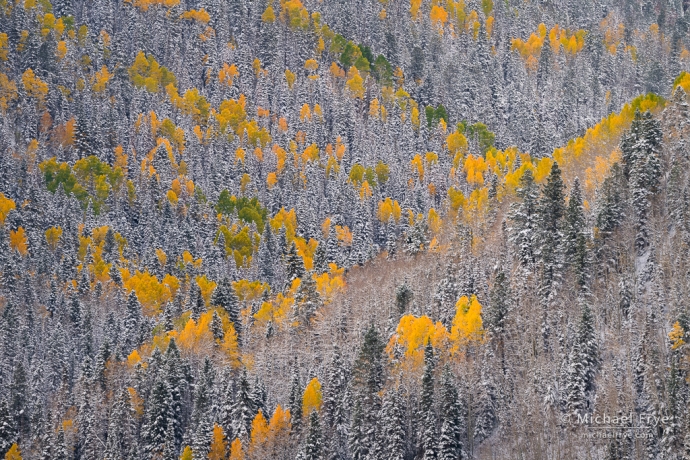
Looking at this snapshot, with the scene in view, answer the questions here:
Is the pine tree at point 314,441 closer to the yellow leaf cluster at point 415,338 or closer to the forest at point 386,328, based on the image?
the forest at point 386,328

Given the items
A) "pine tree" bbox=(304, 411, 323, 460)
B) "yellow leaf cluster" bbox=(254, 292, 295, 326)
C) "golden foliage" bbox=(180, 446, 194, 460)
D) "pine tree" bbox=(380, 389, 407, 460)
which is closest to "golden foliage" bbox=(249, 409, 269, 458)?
"pine tree" bbox=(304, 411, 323, 460)

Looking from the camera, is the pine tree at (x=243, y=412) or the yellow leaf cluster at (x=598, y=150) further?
the yellow leaf cluster at (x=598, y=150)

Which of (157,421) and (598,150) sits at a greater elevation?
(598,150)

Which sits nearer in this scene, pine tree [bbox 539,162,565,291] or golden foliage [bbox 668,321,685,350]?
golden foliage [bbox 668,321,685,350]

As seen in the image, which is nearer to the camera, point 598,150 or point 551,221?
point 551,221

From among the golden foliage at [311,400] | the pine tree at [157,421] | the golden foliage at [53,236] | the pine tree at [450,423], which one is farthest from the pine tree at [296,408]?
the golden foliage at [53,236]

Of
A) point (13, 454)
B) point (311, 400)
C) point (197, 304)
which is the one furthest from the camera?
point (197, 304)

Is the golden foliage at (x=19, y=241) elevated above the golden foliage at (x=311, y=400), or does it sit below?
above

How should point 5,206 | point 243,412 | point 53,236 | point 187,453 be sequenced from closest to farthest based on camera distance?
point 187,453 → point 243,412 → point 53,236 → point 5,206

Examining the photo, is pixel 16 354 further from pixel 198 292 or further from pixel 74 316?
pixel 198 292

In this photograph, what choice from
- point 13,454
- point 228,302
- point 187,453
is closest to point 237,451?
point 187,453

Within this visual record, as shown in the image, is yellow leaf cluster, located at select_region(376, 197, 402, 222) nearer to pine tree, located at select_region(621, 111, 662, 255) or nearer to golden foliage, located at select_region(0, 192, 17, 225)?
golden foliage, located at select_region(0, 192, 17, 225)

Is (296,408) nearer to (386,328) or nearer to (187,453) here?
(187,453)

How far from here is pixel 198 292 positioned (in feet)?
461
